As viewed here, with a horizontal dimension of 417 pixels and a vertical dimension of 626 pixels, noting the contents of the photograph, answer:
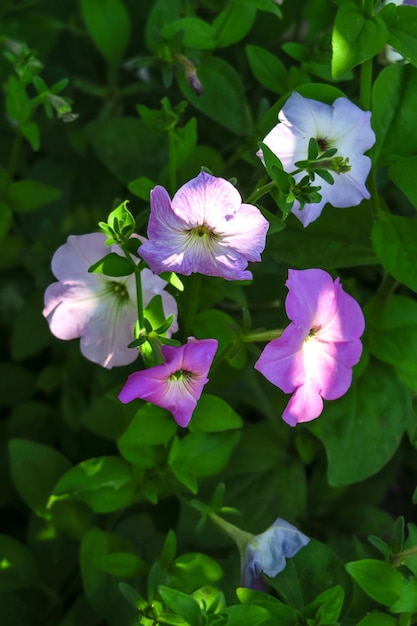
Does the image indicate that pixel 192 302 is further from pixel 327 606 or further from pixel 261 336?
pixel 327 606

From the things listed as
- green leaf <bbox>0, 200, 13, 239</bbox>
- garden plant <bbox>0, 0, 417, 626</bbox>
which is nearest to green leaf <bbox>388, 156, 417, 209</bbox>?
garden plant <bbox>0, 0, 417, 626</bbox>

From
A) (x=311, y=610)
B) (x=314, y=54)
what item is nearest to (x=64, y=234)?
(x=314, y=54)

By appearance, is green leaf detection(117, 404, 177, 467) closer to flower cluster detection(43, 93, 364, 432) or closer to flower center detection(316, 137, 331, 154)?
flower cluster detection(43, 93, 364, 432)

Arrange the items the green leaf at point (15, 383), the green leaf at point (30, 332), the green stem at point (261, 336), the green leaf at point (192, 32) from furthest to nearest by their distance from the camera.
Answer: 1. the green leaf at point (15, 383)
2. the green leaf at point (30, 332)
3. the green leaf at point (192, 32)
4. the green stem at point (261, 336)

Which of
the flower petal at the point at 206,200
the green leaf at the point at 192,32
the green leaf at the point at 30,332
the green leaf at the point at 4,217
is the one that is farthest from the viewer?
the green leaf at the point at 30,332

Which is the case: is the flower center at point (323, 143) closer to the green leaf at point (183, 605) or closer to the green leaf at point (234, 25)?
the green leaf at point (234, 25)

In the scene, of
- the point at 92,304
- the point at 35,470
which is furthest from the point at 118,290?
the point at 35,470

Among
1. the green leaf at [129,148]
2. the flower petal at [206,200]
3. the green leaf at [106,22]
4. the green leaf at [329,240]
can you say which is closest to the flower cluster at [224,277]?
the flower petal at [206,200]
